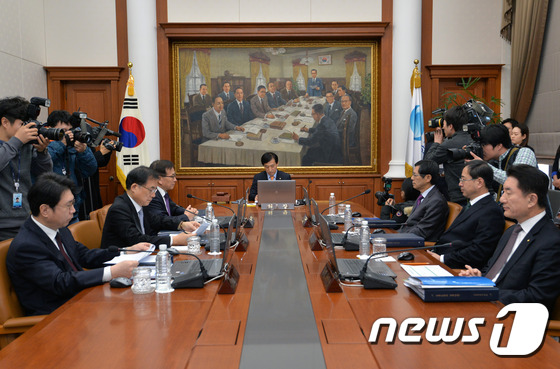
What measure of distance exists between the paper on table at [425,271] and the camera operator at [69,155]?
3150 millimetres

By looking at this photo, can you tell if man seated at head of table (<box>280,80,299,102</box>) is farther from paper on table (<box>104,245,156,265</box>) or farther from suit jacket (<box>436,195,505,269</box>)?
paper on table (<box>104,245,156,265</box>)

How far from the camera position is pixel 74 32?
6.95 meters

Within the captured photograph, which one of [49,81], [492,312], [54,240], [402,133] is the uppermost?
[49,81]

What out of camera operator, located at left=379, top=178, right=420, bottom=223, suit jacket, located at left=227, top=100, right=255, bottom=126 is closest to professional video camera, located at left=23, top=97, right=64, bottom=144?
camera operator, located at left=379, top=178, right=420, bottom=223

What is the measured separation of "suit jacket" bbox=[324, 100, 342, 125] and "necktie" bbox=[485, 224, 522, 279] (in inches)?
190

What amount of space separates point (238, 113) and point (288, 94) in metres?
0.78

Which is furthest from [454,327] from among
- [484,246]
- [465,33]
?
[465,33]

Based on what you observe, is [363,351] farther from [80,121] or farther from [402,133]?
[402,133]

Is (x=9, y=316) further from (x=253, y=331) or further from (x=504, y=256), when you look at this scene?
(x=504, y=256)

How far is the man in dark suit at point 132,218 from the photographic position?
3.27 meters

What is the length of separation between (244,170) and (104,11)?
9.62ft

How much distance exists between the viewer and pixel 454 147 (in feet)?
14.8

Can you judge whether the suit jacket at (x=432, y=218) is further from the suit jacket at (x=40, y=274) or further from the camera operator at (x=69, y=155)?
the camera operator at (x=69, y=155)

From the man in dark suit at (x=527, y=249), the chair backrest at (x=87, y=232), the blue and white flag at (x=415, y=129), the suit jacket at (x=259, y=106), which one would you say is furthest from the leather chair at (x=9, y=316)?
the blue and white flag at (x=415, y=129)
